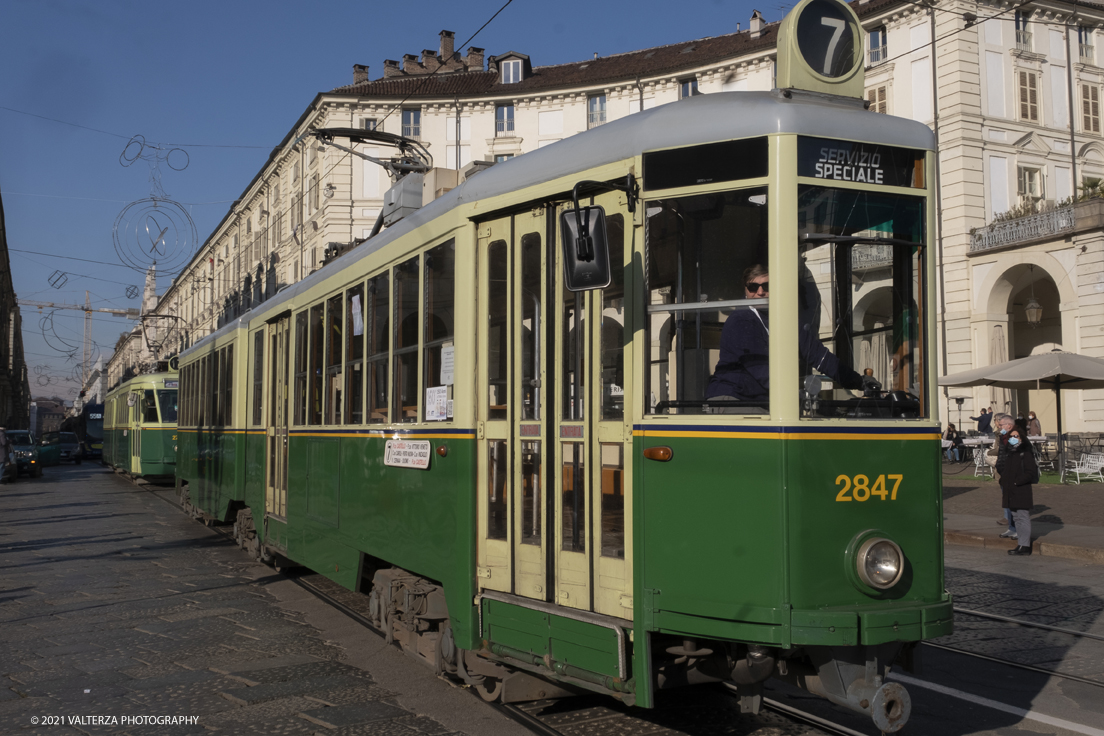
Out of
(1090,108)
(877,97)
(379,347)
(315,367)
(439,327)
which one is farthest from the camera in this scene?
(1090,108)

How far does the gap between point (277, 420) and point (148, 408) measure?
17.3 meters

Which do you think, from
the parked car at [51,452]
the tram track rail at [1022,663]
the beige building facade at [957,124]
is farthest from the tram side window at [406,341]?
the parked car at [51,452]

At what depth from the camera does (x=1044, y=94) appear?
33500 mm

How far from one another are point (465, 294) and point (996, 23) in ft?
108

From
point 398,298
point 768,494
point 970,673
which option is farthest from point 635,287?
point 970,673

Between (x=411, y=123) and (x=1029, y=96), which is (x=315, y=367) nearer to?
(x=1029, y=96)

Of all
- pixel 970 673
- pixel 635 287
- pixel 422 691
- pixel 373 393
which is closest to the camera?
pixel 635 287

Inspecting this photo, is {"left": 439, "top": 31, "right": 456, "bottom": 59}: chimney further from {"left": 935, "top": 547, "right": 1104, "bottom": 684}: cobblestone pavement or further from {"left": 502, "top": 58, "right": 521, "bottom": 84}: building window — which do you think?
{"left": 935, "top": 547, "right": 1104, "bottom": 684}: cobblestone pavement

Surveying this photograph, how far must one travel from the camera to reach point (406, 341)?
20.2 feet

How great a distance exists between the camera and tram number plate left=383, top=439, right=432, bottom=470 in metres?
5.72

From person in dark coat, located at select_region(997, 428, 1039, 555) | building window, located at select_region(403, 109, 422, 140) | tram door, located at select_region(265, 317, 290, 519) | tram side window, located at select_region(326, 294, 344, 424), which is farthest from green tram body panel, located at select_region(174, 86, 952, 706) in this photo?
building window, located at select_region(403, 109, 422, 140)

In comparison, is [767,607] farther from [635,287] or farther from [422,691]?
[422,691]

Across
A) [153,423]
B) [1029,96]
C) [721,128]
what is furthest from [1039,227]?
[721,128]

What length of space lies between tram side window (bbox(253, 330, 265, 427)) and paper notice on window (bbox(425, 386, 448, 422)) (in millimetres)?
5153
